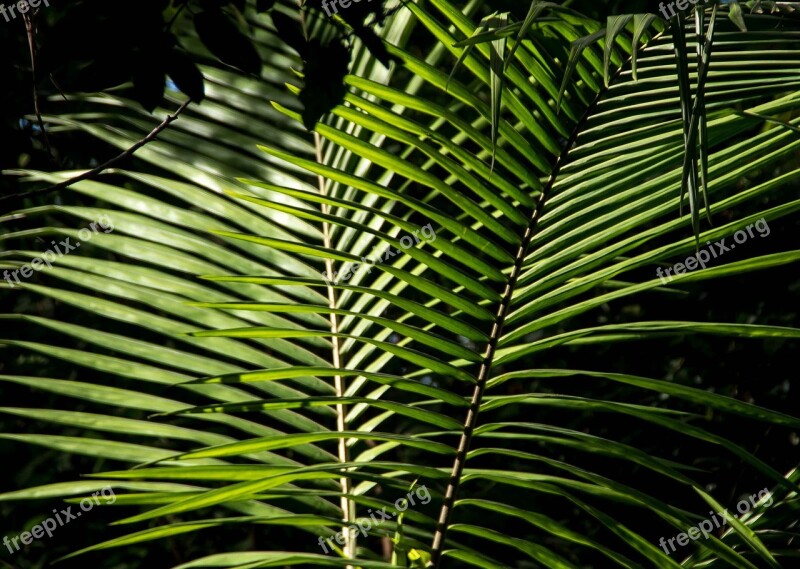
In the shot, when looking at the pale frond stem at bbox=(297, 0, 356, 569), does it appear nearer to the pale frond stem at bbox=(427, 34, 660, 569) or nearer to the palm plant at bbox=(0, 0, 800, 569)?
the palm plant at bbox=(0, 0, 800, 569)

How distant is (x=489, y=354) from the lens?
0.98 m

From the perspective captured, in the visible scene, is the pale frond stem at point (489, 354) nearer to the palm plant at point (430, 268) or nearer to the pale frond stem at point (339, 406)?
the palm plant at point (430, 268)

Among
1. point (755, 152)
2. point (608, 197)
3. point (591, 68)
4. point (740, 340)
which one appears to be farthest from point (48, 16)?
point (740, 340)

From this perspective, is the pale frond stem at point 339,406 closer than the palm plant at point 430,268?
No

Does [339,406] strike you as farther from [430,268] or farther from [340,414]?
[430,268]

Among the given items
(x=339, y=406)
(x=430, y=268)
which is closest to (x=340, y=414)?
(x=339, y=406)

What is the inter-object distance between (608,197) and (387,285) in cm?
40

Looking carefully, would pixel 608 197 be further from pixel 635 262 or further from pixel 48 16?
pixel 48 16

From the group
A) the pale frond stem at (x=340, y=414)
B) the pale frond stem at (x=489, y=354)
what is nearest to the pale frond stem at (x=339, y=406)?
the pale frond stem at (x=340, y=414)

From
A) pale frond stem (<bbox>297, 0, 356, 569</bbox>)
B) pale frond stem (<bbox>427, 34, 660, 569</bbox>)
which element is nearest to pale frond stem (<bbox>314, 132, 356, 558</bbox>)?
pale frond stem (<bbox>297, 0, 356, 569</bbox>)

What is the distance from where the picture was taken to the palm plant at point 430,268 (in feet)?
2.64

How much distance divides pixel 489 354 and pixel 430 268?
0.15 m

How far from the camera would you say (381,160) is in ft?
3.33

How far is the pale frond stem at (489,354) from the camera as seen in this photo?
899 mm
